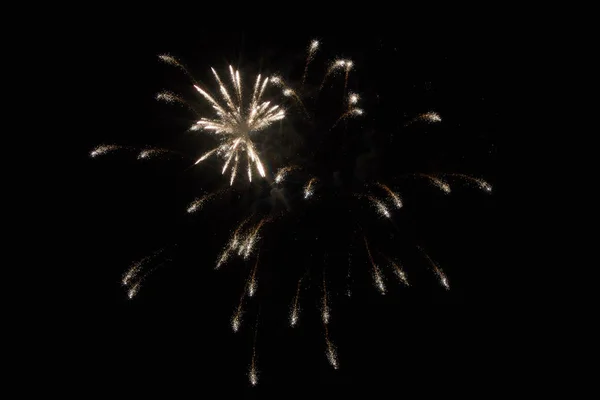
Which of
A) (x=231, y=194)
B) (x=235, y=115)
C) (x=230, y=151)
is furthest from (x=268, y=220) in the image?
(x=235, y=115)

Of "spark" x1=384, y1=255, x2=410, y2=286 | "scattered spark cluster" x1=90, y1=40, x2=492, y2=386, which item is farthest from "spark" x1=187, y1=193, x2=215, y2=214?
"spark" x1=384, y1=255, x2=410, y2=286

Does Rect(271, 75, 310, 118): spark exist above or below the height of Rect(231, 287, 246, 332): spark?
above

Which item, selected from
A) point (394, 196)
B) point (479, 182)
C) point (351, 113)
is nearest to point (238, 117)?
point (351, 113)

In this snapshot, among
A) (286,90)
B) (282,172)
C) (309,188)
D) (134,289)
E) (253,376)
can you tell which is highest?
(286,90)

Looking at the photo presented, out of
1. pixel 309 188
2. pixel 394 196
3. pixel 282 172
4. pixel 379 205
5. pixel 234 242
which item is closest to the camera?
pixel 394 196

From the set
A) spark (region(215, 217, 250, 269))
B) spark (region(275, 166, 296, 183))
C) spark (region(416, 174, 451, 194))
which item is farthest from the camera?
spark (region(215, 217, 250, 269))

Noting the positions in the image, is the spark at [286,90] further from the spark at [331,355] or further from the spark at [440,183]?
the spark at [331,355]

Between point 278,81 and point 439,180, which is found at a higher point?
point 278,81

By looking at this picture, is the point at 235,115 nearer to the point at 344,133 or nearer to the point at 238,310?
the point at 344,133

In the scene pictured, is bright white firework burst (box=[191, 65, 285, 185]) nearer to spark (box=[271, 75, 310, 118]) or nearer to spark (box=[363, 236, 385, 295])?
spark (box=[271, 75, 310, 118])

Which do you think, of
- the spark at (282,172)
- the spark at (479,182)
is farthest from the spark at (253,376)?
the spark at (479,182)

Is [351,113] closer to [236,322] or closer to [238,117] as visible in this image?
[238,117]
